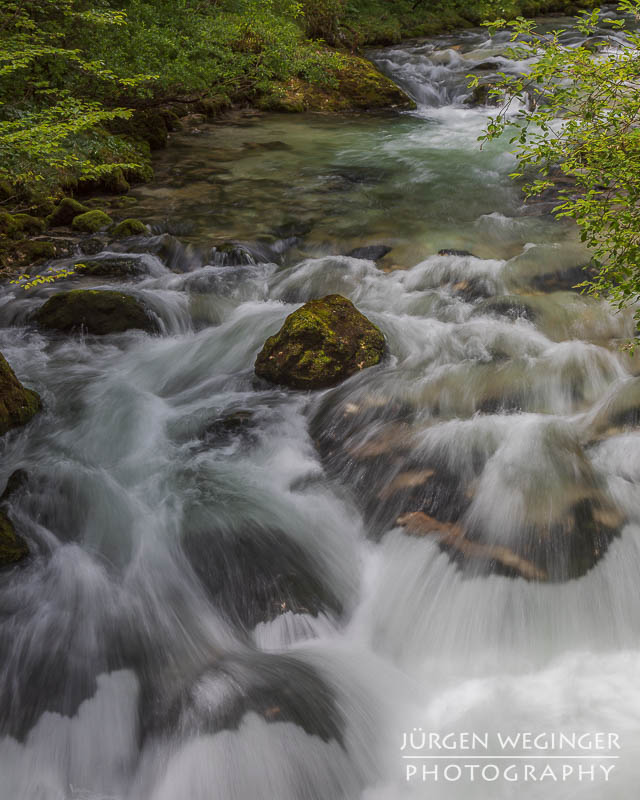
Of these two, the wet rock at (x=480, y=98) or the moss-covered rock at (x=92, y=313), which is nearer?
the moss-covered rock at (x=92, y=313)

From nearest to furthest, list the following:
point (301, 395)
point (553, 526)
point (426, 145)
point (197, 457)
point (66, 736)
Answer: point (66, 736)
point (553, 526)
point (197, 457)
point (301, 395)
point (426, 145)

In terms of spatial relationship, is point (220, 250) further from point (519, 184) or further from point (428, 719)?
point (428, 719)

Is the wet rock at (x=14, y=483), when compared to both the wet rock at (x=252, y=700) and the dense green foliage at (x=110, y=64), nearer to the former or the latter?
the wet rock at (x=252, y=700)

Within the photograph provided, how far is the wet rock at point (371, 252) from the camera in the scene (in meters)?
8.57

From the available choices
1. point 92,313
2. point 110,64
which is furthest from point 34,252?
point 110,64

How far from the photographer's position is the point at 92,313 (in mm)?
7074

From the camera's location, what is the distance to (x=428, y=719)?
3600 mm

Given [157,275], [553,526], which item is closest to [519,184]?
[157,275]

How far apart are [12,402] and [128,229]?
4455mm

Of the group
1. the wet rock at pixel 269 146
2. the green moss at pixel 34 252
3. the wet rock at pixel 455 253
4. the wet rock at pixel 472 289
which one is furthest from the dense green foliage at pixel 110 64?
the wet rock at pixel 472 289

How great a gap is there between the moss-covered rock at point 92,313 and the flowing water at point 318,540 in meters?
0.19

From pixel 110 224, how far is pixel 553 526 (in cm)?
810

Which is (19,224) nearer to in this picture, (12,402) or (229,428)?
(12,402)

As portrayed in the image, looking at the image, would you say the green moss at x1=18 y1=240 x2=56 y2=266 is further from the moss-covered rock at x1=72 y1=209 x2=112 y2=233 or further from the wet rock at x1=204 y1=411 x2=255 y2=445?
the wet rock at x1=204 y1=411 x2=255 y2=445
